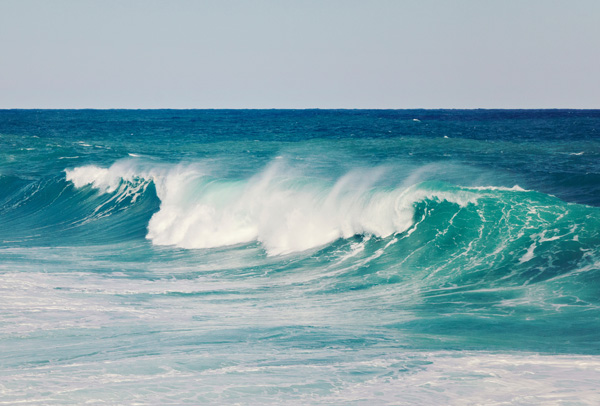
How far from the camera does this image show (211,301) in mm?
9109

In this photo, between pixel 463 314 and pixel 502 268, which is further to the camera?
pixel 502 268

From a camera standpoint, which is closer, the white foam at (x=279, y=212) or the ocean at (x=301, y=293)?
the ocean at (x=301, y=293)

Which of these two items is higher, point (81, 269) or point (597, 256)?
point (597, 256)

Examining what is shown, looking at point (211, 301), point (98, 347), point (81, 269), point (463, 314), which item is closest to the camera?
point (98, 347)

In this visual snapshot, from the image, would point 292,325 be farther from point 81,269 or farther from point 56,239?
point 56,239

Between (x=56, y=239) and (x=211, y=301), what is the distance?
782cm

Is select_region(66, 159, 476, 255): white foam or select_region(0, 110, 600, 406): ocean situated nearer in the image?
select_region(0, 110, 600, 406): ocean

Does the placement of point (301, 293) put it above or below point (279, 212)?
below

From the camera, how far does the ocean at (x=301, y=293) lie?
5.62m

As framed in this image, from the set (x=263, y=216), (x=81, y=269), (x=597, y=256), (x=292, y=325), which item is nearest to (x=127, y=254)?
(x=81, y=269)

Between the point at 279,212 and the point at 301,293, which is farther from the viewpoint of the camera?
the point at 279,212

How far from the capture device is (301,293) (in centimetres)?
979

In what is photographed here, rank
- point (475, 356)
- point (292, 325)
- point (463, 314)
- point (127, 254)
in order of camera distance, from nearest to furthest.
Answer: point (475, 356)
point (292, 325)
point (463, 314)
point (127, 254)

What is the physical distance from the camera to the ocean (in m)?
5.62
